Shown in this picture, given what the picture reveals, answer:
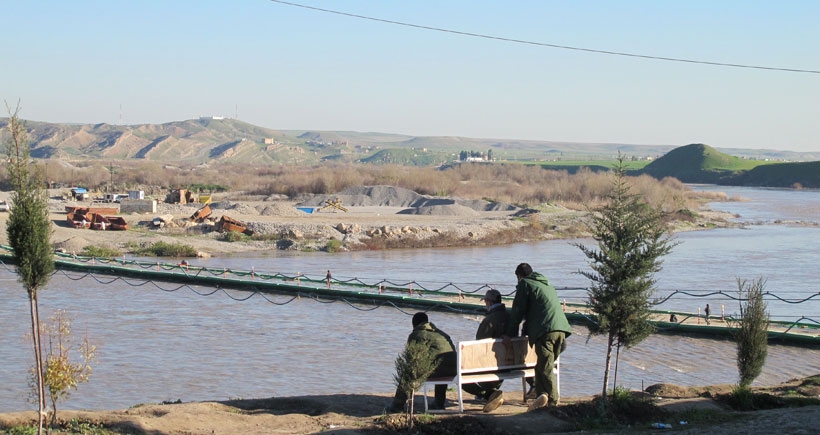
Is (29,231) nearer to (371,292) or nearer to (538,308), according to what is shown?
(538,308)

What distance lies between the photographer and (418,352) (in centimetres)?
866

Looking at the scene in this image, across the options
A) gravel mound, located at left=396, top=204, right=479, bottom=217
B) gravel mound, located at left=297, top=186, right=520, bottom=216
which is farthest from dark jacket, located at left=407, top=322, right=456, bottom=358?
gravel mound, located at left=297, top=186, right=520, bottom=216

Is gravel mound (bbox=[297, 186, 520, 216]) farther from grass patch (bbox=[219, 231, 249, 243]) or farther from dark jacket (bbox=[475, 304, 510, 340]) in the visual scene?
dark jacket (bbox=[475, 304, 510, 340])

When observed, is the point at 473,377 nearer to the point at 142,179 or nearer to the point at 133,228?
the point at 133,228

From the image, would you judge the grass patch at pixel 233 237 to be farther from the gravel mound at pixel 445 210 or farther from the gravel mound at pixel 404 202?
the gravel mound at pixel 404 202

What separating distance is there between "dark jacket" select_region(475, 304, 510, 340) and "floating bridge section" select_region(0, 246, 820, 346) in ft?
25.3

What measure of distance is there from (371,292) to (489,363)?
16.6 metres

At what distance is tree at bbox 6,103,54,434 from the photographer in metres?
8.39

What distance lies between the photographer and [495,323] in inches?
389

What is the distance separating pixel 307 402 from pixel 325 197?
66.3 metres

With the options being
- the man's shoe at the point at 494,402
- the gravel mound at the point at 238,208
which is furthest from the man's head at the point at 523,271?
the gravel mound at the point at 238,208

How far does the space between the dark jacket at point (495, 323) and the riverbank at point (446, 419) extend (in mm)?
730

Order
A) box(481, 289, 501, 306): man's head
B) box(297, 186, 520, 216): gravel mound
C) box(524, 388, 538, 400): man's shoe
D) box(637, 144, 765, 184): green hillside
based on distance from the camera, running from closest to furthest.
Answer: box(481, 289, 501, 306): man's head, box(524, 388, 538, 400): man's shoe, box(297, 186, 520, 216): gravel mound, box(637, 144, 765, 184): green hillside

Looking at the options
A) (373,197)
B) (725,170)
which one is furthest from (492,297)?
(725,170)
